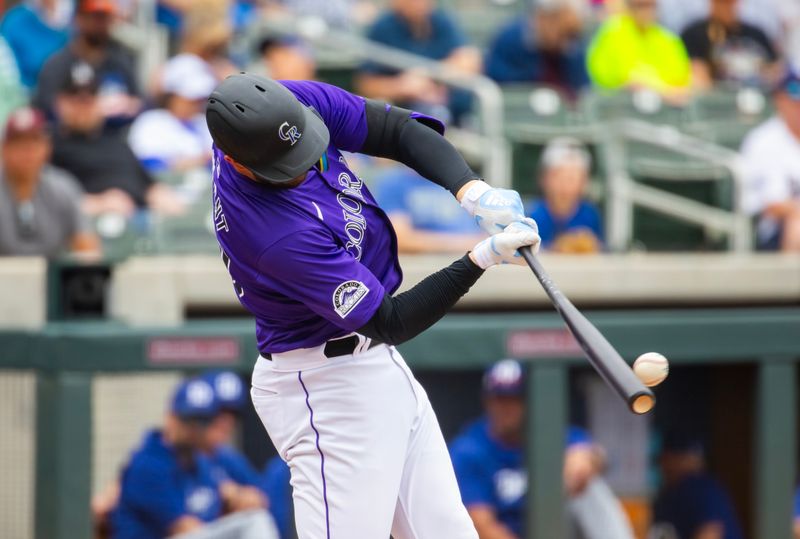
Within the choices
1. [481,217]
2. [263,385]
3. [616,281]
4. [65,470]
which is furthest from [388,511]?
[616,281]

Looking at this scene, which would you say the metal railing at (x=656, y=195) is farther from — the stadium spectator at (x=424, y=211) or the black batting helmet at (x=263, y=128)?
the black batting helmet at (x=263, y=128)

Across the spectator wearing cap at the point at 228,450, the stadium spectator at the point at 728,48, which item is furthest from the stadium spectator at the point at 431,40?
the spectator wearing cap at the point at 228,450

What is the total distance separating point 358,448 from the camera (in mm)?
3047

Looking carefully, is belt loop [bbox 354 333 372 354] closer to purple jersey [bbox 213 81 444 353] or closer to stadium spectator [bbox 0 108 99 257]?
purple jersey [bbox 213 81 444 353]

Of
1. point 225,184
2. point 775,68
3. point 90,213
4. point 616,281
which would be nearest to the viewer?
point 225,184

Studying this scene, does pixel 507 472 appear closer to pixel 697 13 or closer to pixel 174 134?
pixel 174 134

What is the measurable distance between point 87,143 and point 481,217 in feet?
10.7

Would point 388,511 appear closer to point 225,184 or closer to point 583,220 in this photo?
point 225,184

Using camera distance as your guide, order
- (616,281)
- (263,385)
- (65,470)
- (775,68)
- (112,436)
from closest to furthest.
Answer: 1. (263,385)
2. (65,470)
3. (112,436)
4. (616,281)
5. (775,68)

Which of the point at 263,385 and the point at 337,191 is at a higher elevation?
the point at 337,191

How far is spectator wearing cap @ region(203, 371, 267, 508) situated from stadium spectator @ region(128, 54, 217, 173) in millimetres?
1551

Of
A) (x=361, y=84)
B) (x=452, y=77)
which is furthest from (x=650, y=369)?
(x=361, y=84)

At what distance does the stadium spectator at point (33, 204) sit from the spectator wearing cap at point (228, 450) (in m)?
0.97

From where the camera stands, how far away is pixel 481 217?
2.97m
